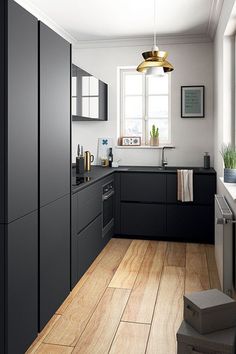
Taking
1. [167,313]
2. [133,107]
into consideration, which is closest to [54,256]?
→ [167,313]

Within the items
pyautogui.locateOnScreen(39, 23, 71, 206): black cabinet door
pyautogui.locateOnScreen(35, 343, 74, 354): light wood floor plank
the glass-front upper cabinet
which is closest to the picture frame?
the glass-front upper cabinet

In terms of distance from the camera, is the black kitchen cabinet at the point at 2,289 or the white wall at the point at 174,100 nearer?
the black kitchen cabinet at the point at 2,289

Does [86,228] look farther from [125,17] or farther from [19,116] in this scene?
[125,17]

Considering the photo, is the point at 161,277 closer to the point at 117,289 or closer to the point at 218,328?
the point at 117,289

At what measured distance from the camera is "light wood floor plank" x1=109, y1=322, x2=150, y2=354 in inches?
93.2

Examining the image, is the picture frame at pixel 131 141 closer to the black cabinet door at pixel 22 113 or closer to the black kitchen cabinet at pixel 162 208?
the black kitchen cabinet at pixel 162 208

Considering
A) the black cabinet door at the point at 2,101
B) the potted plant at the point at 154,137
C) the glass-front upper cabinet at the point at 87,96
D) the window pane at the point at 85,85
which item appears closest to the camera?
the black cabinet door at the point at 2,101

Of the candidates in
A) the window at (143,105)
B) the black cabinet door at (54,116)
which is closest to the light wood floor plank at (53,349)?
the black cabinet door at (54,116)

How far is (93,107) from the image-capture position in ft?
16.1

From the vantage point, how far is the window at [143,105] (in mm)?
5480

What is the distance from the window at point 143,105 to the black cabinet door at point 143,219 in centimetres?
105

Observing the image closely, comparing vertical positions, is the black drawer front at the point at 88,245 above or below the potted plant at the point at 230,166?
below

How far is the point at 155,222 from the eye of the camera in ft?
16.2

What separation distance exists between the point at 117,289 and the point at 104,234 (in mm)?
1159
